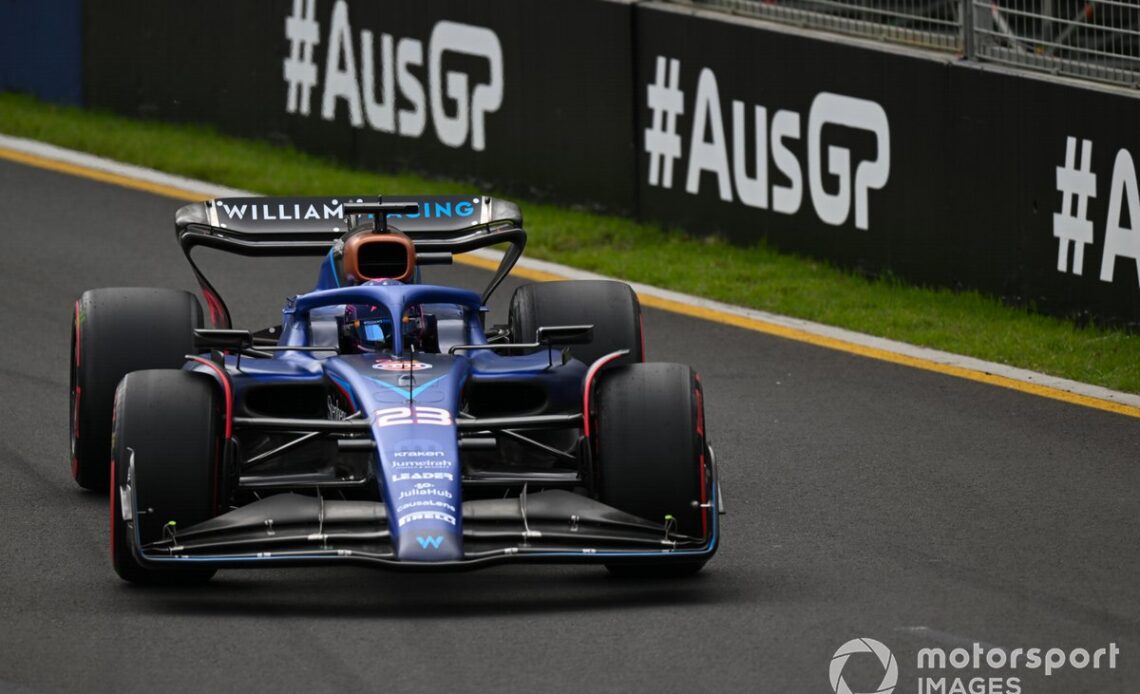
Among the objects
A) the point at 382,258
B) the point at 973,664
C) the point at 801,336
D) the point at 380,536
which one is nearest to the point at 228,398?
the point at 380,536

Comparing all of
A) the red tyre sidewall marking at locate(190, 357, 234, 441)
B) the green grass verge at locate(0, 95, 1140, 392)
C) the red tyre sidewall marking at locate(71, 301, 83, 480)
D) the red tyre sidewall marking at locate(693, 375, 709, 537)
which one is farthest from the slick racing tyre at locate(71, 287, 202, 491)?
the green grass verge at locate(0, 95, 1140, 392)

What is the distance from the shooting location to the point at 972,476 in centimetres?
930

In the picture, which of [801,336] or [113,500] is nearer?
[113,500]

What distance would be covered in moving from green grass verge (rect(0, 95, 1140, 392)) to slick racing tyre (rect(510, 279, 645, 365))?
9.39ft

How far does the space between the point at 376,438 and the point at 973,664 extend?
208 centimetres

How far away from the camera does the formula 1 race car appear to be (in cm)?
719

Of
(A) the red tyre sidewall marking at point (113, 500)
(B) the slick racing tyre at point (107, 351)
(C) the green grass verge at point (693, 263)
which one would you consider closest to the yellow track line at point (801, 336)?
(C) the green grass verge at point (693, 263)

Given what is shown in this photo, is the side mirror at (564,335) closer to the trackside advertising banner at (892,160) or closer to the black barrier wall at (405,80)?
the trackside advertising banner at (892,160)

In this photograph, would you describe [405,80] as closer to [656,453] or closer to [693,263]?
[693,263]

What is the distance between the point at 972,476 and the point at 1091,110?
312 centimetres

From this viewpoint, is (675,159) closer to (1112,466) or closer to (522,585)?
(1112,466)

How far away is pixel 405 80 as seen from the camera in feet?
50.6

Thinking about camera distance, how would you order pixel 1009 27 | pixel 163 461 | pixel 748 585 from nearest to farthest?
pixel 163 461, pixel 748 585, pixel 1009 27

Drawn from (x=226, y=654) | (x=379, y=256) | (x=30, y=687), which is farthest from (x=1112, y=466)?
(x=30, y=687)
